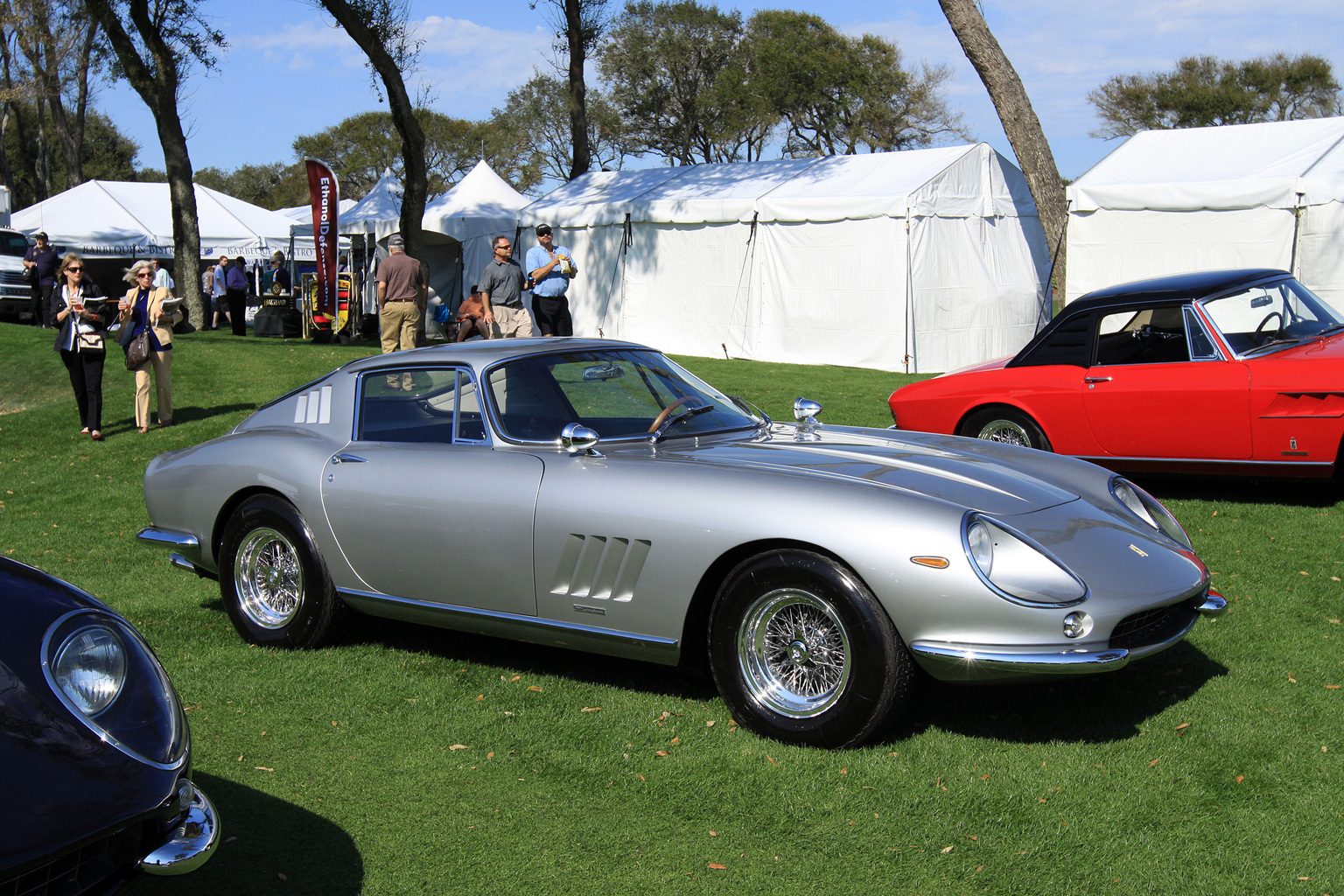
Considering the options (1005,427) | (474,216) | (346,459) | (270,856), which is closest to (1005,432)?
(1005,427)

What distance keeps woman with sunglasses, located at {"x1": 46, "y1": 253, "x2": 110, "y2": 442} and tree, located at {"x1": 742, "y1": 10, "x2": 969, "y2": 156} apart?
4056cm

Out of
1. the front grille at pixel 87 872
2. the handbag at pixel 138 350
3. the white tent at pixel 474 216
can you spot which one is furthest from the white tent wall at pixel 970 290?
the front grille at pixel 87 872

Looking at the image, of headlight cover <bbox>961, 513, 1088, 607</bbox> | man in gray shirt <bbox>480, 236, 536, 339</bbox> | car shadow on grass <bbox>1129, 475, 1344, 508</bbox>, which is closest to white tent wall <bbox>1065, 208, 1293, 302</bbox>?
car shadow on grass <bbox>1129, 475, 1344, 508</bbox>

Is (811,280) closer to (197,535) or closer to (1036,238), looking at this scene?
(1036,238)

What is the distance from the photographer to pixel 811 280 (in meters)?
18.8

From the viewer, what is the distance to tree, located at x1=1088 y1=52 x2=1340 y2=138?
48250 millimetres

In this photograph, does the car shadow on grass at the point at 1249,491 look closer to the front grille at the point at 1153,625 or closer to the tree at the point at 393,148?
the front grille at the point at 1153,625

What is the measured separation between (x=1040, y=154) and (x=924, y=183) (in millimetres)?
2456

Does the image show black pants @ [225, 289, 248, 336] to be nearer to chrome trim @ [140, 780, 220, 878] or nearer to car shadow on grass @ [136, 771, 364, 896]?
car shadow on grass @ [136, 771, 364, 896]

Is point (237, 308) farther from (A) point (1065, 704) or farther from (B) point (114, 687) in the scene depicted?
(B) point (114, 687)

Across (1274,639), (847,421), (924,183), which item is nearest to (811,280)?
(924,183)

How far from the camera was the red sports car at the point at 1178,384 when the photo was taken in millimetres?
6863

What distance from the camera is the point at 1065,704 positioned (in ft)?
13.5

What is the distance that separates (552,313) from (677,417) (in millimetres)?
7773
